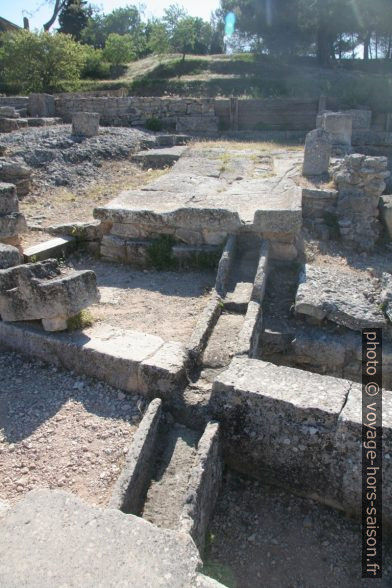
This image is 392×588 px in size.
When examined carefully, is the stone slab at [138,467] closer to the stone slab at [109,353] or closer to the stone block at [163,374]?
the stone block at [163,374]

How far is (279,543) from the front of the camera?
11.0 feet

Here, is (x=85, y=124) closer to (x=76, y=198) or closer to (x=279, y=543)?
(x=76, y=198)

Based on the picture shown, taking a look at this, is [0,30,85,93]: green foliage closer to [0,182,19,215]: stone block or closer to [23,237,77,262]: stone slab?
[23,237,77,262]: stone slab

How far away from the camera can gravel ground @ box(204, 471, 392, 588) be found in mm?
3133

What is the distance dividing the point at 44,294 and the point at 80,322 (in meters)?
0.50

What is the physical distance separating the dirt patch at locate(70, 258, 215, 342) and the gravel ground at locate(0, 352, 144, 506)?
0.95 meters

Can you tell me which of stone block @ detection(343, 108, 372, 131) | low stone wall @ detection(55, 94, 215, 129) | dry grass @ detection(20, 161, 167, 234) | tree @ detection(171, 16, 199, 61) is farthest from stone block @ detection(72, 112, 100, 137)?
tree @ detection(171, 16, 199, 61)

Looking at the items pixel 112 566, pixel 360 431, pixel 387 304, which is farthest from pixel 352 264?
pixel 112 566

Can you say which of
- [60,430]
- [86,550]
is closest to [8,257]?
[60,430]

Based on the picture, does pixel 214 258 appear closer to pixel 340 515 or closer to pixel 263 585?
pixel 340 515

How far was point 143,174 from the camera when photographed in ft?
38.3

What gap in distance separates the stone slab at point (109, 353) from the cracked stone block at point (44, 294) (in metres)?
0.15

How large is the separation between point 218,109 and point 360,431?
17750 mm

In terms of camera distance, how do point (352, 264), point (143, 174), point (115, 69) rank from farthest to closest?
point (115, 69), point (143, 174), point (352, 264)
